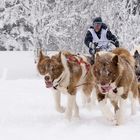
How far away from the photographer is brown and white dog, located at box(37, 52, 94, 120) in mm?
6723

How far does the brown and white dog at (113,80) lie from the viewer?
6.25 metres

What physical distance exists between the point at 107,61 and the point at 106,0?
18.4m

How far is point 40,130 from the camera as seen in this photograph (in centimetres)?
661

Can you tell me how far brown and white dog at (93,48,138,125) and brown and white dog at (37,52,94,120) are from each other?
0.49m

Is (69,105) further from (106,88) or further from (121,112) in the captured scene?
(106,88)

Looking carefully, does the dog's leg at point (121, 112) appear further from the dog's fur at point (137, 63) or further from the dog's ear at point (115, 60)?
the dog's fur at point (137, 63)

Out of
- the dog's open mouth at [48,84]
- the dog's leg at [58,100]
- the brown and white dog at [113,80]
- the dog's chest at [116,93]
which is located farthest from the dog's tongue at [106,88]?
the dog's leg at [58,100]

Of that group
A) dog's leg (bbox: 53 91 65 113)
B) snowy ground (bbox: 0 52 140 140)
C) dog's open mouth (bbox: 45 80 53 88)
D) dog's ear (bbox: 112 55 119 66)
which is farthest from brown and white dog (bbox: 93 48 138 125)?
dog's leg (bbox: 53 91 65 113)

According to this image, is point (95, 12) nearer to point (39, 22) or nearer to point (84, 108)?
point (39, 22)

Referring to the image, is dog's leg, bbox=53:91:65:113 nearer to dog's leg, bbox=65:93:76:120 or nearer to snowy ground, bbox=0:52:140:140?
snowy ground, bbox=0:52:140:140

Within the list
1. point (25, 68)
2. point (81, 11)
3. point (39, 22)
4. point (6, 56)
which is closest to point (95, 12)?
point (81, 11)

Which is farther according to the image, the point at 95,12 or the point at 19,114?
the point at 95,12

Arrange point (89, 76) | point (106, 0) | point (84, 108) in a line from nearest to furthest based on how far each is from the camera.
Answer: point (89, 76) < point (84, 108) < point (106, 0)

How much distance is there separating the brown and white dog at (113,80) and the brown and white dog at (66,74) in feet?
1.59
